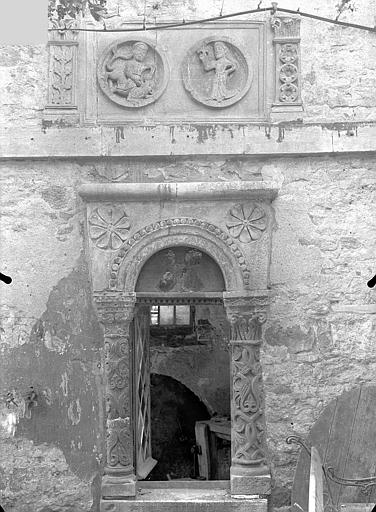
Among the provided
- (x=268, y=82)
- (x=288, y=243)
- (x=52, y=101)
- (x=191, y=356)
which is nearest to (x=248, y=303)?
(x=288, y=243)

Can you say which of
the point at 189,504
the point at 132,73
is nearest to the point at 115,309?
the point at 189,504

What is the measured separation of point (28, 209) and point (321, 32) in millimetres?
2671

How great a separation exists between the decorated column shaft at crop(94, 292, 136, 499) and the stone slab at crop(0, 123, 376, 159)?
3.73 feet

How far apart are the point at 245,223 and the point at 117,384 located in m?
A: 1.56

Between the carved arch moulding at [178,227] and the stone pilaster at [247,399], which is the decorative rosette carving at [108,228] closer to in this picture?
the carved arch moulding at [178,227]

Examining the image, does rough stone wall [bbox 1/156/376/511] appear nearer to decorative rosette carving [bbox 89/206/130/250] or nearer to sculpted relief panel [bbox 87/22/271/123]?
decorative rosette carving [bbox 89/206/130/250]

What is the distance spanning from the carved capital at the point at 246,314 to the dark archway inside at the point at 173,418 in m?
4.97

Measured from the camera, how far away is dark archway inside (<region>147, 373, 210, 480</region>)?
10609mm

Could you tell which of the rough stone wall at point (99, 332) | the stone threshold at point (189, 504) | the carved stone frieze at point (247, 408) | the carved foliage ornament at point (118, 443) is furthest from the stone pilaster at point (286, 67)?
the stone threshold at point (189, 504)

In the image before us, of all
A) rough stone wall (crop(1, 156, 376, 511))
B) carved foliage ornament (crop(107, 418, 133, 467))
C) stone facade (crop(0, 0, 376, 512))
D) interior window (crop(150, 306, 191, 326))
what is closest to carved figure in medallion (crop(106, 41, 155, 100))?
stone facade (crop(0, 0, 376, 512))

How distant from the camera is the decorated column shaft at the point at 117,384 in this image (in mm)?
5852

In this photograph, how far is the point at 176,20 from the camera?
6.12m

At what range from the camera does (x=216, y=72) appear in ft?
20.1

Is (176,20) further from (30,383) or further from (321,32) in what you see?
(30,383)
